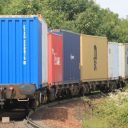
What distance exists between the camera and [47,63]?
766 inches

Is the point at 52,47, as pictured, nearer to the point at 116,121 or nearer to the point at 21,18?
the point at 21,18

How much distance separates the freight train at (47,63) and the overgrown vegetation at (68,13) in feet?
34.9

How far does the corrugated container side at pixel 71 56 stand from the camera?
23.8m

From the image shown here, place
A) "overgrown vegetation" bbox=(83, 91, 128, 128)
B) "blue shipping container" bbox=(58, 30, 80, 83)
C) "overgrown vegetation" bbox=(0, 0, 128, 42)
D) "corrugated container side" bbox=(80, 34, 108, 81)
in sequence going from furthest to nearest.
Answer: "overgrown vegetation" bbox=(0, 0, 128, 42), "corrugated container side" bbox=(80, 34, 108, 81), "blue shipping container" bbox=(58, 30, 80, 83), "overgrown vegetation" bbox=(83, 91, 128, 128)

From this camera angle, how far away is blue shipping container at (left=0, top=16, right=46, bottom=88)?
15.8 metres

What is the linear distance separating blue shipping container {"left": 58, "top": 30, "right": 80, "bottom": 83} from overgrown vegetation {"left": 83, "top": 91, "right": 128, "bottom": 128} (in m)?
6.62

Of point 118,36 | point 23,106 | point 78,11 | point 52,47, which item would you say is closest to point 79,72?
point 52,47

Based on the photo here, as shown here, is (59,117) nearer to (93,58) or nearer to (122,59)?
(93,58)

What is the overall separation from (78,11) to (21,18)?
39601 millimetres

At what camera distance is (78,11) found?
5525 cm

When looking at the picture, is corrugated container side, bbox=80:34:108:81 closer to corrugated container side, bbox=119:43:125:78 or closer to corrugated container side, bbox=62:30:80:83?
corrugated container side, bbox=62:30:80:83

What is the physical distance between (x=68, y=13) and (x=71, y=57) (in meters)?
29.5

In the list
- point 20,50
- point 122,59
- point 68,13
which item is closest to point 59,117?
point 20,50

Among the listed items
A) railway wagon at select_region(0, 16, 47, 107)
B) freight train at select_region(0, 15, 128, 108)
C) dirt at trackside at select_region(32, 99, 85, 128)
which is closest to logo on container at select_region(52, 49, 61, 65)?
freight train at select_region(0, 15, 128, 108)
